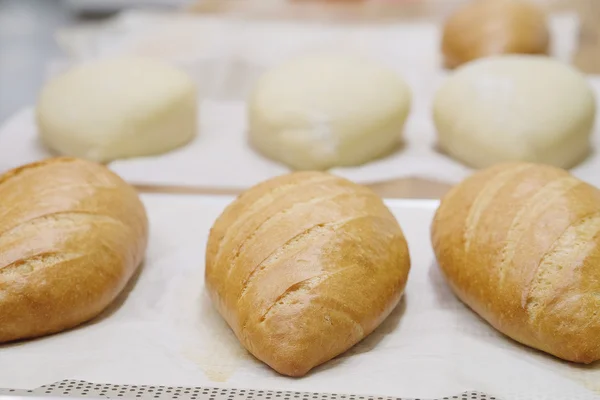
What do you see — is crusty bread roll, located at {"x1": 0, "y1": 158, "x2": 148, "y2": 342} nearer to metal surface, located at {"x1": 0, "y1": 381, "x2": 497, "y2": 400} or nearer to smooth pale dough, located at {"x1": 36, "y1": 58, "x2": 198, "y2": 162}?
metal surface, located at {"x1": 0, "y1": 381, "x2": 497, "y2": 400}

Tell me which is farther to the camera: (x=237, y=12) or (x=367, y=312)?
(x=237, y=12)

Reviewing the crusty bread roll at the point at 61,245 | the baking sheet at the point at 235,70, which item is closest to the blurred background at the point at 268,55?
the baking sheet at the point at 235,70

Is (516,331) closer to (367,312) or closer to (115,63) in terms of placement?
(367,312)

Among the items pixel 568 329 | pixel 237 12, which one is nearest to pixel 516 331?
pixel 568 329

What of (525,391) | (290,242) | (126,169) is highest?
(290,242)

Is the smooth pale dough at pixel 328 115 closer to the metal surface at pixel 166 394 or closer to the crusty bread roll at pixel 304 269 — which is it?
the crusty bread roll at pixel 304 269

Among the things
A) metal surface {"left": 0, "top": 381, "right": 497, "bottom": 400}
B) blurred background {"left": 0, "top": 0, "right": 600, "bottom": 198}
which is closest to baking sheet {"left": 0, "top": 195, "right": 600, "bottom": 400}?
metal surface {"left": 0, "top": 381, "right": 497, "bottom": 400}
